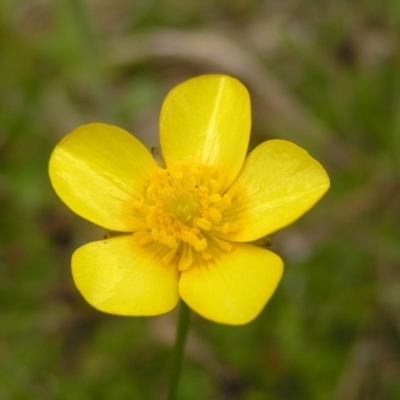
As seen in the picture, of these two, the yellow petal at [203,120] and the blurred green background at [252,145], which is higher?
the yellow petal at [203,120]

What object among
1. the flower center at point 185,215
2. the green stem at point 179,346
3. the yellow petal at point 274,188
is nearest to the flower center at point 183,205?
the flower center at point 185,215

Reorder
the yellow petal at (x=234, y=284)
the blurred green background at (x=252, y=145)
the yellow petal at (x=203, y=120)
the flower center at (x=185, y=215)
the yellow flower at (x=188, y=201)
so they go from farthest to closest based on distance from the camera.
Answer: the blurred green background at (x=252, y=145) → the yellow petal at (x=203, y=120) → the flower center at (x=185, y=215) → the yellow flower at (x=188, y=201) → the yellow petal at (x=234, y=284)

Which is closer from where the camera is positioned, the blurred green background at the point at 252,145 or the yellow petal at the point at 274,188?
the yellow petal at the point at 274,188

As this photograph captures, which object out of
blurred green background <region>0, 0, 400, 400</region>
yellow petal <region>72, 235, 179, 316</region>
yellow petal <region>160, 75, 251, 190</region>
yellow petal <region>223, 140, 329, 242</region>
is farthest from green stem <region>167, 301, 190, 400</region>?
blurred green background <region>0, 0, 400, 400</region>

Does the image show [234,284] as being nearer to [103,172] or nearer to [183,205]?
[183,205]

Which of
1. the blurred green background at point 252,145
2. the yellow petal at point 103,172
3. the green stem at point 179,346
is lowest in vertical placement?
the blurred green background at point 252,145

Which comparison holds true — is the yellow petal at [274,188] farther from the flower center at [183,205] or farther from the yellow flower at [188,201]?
the flower center at [183,205]
